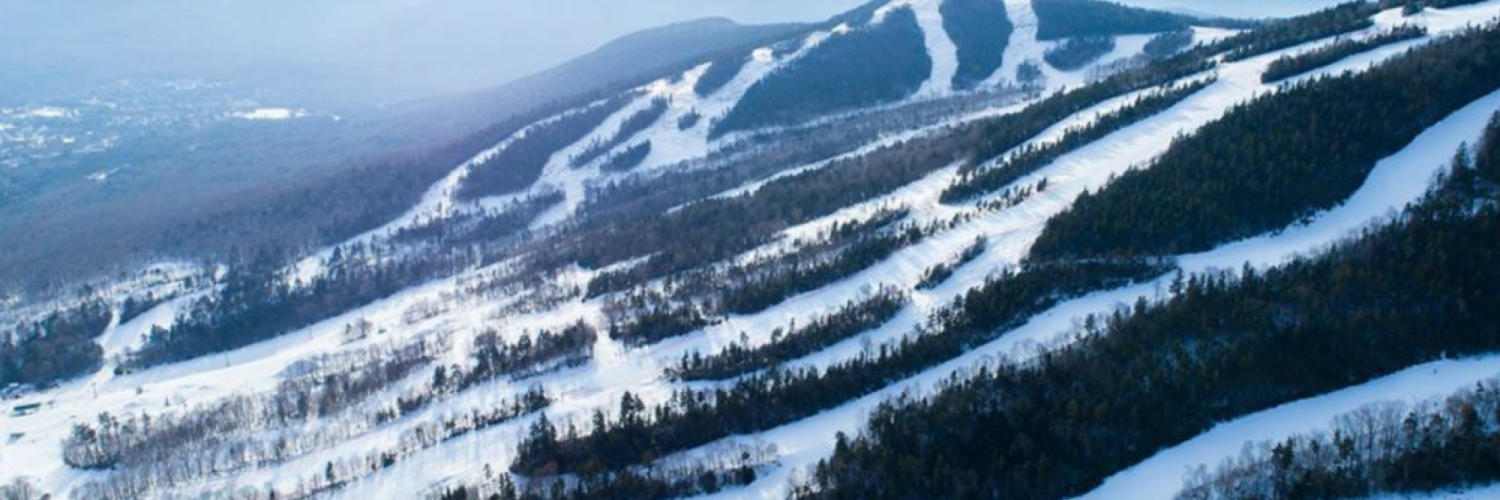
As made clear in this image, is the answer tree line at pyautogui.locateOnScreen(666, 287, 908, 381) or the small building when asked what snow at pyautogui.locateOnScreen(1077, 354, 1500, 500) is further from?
the small building

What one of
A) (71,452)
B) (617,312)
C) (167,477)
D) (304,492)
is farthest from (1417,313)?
(71,452)

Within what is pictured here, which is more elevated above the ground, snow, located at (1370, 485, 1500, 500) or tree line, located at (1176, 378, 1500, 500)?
tree line, located at (1176, 378, 1500, 500)

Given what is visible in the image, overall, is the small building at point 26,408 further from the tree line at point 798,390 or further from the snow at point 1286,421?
the snow at point 1286,421

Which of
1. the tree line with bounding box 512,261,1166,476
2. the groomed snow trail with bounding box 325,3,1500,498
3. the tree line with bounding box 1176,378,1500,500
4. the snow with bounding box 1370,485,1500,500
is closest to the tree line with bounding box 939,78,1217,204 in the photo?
the groomed snow trail with bounding box 325,3,1500,498

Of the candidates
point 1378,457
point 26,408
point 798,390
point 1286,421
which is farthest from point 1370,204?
point 26,408

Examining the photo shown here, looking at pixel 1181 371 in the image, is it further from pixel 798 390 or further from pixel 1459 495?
pixel 798 390

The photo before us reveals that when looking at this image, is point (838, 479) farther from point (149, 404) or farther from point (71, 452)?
point (149, 404)
